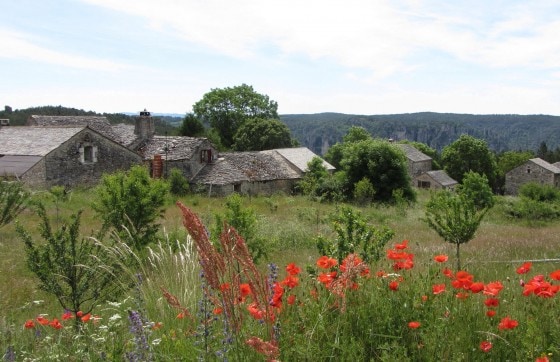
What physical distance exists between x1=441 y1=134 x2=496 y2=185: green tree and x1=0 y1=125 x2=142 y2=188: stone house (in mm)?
46941

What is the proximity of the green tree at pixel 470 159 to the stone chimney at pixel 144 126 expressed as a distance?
142ft

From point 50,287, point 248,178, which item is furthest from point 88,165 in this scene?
point 50,287

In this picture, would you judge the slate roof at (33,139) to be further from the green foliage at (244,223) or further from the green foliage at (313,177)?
the green foliage at (244,223)

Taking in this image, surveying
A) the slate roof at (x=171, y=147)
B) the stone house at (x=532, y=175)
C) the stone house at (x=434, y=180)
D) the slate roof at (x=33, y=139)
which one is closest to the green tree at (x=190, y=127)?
the slate roof at (x=171, y=147)

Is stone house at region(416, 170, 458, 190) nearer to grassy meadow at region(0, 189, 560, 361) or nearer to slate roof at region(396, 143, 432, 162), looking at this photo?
slate roof at region(396, 143, 432, 162)

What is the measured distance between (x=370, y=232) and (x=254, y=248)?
3.91m

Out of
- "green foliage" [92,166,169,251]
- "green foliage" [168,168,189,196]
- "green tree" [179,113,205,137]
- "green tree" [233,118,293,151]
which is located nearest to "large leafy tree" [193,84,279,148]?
"green tree" [233,118,293,151]

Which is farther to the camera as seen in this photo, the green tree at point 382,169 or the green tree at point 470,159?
the green tree at point 470,159

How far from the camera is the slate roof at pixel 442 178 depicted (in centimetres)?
5959

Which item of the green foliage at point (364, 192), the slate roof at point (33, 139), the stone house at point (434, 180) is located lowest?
the stone house at point (434, 180)

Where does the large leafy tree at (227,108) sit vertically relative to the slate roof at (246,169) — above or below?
above

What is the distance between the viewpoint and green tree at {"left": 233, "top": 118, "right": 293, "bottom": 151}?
57.4m

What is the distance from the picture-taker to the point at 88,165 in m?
29.6

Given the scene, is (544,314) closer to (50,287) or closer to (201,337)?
(201,337)
